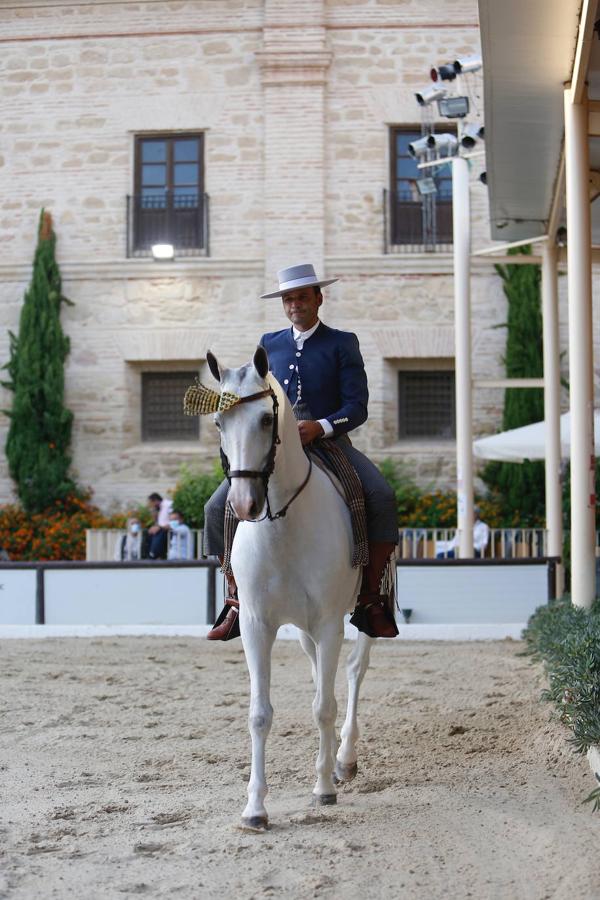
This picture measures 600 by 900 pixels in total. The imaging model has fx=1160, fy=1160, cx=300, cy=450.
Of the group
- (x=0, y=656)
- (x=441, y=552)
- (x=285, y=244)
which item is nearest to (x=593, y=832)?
(x=0, y=656)

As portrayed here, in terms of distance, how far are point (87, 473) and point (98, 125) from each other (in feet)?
22.0

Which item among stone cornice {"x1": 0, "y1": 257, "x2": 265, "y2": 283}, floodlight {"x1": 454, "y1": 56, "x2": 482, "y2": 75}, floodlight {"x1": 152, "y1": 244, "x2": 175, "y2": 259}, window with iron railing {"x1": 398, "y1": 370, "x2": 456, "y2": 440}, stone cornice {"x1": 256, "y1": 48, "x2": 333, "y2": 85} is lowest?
window with iron railing {"x1": 398, "y1": 370, "x2": 456, "y2": 440}

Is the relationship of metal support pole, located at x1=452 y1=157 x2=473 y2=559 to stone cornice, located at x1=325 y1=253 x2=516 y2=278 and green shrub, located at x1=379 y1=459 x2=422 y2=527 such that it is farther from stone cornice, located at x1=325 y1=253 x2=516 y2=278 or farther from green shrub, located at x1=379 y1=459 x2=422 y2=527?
stone cornice, located at x1=325 y1=253 x2=516 y2=278

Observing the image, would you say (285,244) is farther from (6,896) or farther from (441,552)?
(6,896)

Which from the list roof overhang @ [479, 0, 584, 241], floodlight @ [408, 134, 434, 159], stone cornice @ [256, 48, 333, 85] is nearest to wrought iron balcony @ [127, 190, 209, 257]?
stone cornice @ [256, 48, 333, 85]

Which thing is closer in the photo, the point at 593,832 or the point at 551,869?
the point at 551,869

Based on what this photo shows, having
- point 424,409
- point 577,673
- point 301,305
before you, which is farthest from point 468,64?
point 577,673

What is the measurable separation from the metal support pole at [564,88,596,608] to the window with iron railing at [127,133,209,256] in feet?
46.2

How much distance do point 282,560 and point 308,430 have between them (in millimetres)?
735

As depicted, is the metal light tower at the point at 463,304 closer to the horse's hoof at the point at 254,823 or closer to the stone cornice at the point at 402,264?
the stone cornice at the point at 402,264

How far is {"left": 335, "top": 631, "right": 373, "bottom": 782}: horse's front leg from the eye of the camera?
21.1ft

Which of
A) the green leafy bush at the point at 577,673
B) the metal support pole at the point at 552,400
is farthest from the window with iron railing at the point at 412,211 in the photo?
the green leafy bush at the point at 577,673

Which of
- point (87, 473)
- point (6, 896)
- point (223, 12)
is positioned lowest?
point (6, 896)

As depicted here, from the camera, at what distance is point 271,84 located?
2188cm
